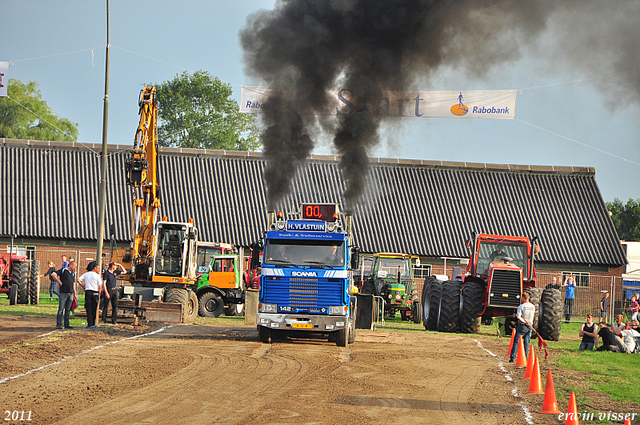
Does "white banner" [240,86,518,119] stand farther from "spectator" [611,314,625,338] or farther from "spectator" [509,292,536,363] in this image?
"spectator" [509,292,536,363]

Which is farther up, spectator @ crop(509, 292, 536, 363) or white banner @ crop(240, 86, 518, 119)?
white banner @ crop(240, 86, 518, 119)

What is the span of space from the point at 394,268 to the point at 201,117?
4340cm

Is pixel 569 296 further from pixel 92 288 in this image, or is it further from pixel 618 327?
pixel 92 288

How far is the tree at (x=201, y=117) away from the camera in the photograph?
2662 inches

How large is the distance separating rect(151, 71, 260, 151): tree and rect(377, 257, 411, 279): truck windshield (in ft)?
132

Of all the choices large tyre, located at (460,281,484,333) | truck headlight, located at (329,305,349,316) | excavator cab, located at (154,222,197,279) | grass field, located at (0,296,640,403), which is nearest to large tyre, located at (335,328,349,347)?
truck headlight, located at (329,305,349,316)

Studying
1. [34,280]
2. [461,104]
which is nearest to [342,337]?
[34,280]

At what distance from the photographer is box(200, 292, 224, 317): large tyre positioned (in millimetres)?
26695

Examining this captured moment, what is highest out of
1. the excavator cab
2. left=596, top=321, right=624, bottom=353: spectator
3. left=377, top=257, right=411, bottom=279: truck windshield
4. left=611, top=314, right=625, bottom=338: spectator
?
the excavator cab

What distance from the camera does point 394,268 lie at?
2920 centimetres

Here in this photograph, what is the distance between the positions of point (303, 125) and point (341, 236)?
25.1 ft

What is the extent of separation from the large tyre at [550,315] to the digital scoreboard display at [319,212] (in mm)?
7027

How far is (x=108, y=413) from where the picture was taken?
9078 mm

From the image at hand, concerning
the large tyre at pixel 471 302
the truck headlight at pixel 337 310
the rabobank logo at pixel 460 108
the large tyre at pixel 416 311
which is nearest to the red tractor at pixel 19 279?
the large tyre at pixel 416 311
